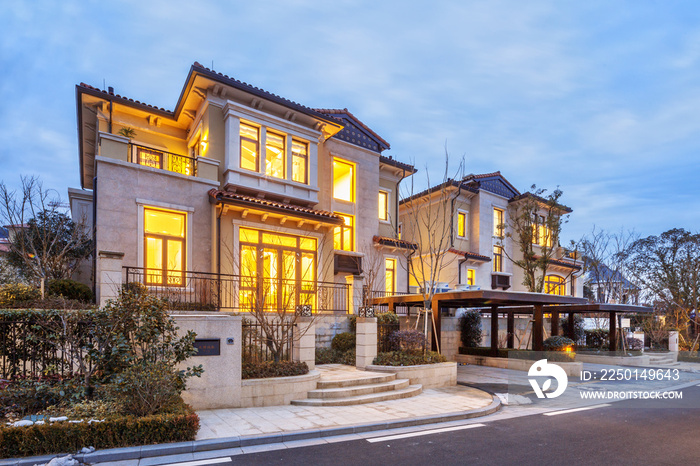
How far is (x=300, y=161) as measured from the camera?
18.6 meters

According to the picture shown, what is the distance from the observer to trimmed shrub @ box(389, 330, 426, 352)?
1327 cm

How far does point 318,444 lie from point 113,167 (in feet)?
37.4

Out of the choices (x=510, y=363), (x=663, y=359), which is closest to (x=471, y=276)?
(x=510, y=363)

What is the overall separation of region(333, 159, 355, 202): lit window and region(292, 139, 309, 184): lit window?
2677 mm

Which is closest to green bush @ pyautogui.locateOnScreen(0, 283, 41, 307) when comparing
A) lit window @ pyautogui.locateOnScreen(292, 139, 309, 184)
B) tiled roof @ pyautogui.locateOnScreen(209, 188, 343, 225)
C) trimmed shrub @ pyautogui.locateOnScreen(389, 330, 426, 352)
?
tiled roof @ pyautogui.locateOnScreen(209, 188, 343, 225)

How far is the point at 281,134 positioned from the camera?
17906 mm

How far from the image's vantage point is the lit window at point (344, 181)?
69.9ft

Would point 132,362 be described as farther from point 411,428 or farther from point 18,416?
point 411,428

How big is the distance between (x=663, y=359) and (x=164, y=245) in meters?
24.3

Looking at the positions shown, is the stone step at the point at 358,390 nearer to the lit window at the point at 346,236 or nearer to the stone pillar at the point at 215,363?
the stone pillar at the point at 215,363

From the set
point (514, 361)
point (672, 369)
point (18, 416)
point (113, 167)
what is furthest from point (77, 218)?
point (672, 369)

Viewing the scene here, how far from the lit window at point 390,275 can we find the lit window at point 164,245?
423 inches

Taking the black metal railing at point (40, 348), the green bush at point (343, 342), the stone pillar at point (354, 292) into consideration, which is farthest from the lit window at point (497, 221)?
the black metal railing at point (40, 348)

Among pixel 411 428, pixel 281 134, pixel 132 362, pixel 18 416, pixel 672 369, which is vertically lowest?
pixel 672 369
